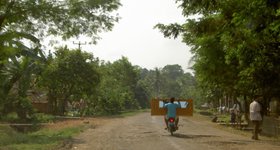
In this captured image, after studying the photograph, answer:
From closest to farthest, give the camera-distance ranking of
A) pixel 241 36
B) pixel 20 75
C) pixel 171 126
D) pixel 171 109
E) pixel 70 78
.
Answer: pixel 241 36 → pixel 171 126 → pixel 171 109 → pixel 20 75 → pixel 70 78

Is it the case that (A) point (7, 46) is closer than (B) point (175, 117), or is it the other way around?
(A) point (7, 46)

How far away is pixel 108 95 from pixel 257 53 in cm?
4205

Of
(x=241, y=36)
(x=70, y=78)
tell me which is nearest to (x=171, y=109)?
(x=241, y=36)

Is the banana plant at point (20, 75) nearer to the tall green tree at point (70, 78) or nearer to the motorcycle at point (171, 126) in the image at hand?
the motorcycle at point (171, 126)

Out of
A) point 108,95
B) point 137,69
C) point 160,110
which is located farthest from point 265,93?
point 137,69

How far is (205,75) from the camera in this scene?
26.0 m

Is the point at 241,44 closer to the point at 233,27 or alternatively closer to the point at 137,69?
the point at 233,27

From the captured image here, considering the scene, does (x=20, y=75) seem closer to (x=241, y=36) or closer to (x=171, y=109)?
(x=171, y=109)

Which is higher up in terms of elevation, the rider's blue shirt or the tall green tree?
the tall green tree

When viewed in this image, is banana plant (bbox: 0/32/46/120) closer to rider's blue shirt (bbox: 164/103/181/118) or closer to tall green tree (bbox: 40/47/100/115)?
rider's blue shirt (bbox: 164/103/181/118)

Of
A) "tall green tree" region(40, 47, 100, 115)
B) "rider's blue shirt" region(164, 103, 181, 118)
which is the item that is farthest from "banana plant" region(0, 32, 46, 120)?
"tall green tree" region(40, 47, 100, 115)

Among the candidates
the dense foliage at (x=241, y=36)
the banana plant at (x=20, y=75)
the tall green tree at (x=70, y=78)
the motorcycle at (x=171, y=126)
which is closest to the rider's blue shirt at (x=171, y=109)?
the motorcycle at (x=171, y=126)

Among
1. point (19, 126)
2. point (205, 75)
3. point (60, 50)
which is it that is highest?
point (60, 50)

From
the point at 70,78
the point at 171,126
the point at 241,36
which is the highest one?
the point at 70,78
